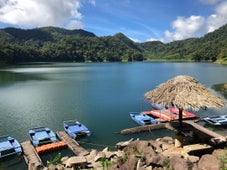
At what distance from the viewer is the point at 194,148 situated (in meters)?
12.7

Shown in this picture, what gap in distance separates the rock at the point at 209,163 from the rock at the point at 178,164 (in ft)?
3.04

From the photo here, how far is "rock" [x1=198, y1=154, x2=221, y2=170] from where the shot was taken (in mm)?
9924

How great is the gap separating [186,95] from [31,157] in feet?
40.5

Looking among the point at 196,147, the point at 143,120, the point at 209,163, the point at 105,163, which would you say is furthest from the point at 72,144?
the point at 209,163

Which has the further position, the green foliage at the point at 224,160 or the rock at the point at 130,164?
the rock at the point at 130,164

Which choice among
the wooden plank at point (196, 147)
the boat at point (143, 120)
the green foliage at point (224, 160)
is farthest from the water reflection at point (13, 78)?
the green foliage at point (224, 160)

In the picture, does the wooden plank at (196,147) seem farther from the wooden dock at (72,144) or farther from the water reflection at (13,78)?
the water reflection at (13,78)

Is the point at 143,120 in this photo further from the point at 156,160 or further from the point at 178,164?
the point at 178,164

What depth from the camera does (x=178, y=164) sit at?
1010 centimetres

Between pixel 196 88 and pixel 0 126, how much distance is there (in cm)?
2240

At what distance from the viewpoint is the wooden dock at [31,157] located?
1466 centimetres

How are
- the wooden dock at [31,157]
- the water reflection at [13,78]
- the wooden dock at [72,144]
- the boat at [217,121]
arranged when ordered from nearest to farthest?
1. the wooden dock at [31,157]
2. the wooden dock at [72,144]
3. the boat at [217,121]
4. the water reflection at [13,78]

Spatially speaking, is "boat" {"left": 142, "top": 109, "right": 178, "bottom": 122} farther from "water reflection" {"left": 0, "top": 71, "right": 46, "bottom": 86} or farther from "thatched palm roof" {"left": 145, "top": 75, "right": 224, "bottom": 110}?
"water reflection" {"left": 0, "top": 71, "right": 46, "bottom": 86}

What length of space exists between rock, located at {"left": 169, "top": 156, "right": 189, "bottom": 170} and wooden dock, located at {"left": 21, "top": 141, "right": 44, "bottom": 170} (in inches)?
351
